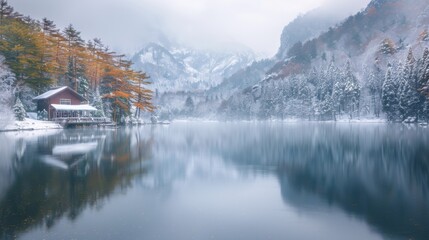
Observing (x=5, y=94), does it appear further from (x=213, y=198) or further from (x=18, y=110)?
(x=213, y=198)

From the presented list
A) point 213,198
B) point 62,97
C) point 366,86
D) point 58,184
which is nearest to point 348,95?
point 366,86

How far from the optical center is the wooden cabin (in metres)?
74.6

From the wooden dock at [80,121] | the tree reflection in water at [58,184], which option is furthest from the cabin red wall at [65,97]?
the tree reflection in water at [58,184]

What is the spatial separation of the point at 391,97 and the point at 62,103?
281 ft

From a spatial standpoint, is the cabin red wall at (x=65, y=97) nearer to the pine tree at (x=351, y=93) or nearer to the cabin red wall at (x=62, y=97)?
the cabin red wall at (x=62, y=97)

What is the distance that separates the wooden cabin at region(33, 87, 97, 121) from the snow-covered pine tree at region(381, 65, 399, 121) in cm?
7859

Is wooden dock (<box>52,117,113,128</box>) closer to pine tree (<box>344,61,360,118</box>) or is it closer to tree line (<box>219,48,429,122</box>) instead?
tree line (<box>219,48,429,122</box>)

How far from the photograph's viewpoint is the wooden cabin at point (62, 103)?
74.6m

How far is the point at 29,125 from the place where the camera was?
218 ft

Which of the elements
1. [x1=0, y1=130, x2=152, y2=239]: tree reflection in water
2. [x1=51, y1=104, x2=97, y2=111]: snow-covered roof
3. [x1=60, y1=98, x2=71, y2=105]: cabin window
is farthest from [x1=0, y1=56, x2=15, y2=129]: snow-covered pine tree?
[x1=0, y1=130, x2=152, y2=239]: tree reflection in water

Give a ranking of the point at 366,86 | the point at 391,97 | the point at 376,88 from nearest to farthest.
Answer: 1. the point at 391,97
2. the point at 376,88
3. the point at 366,86

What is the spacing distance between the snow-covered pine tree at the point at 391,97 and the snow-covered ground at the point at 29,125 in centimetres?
8554

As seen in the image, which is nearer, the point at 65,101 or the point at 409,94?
the point at 65,101

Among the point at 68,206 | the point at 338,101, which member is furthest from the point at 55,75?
the point at 338,101
